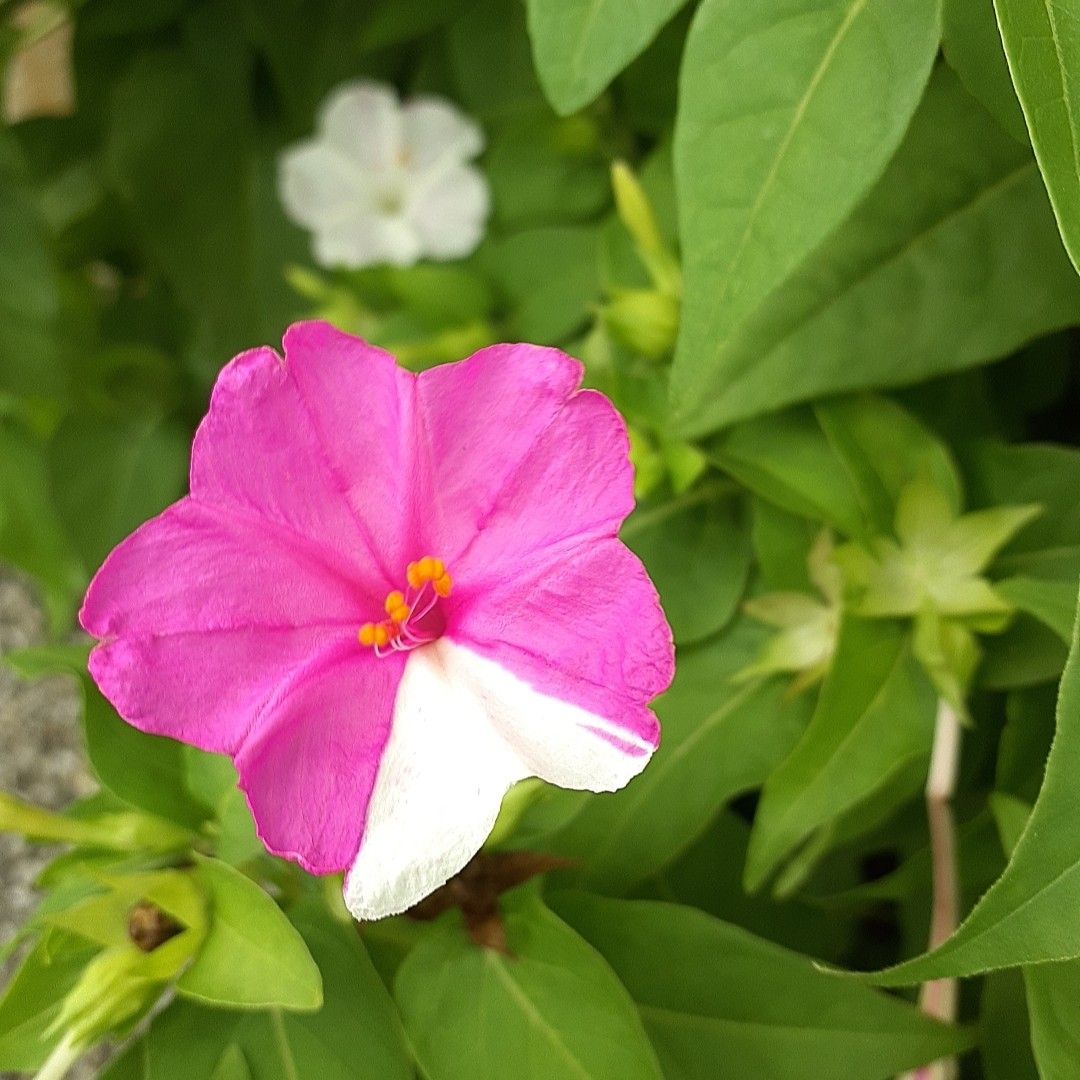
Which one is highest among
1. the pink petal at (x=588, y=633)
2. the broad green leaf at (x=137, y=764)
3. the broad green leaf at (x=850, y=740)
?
the pink petal at (x=588, y=633)

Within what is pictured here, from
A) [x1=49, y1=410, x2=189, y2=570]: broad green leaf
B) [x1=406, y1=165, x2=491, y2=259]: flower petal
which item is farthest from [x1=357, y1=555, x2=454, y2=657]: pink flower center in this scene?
[x1=49, y1=410, x2=189, y2=570]: broad green leaf

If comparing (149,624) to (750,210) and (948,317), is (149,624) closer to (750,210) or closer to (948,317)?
(750,210)

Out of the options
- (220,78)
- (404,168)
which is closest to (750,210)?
(404,168)

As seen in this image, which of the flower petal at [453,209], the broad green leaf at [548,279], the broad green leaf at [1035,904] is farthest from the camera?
the flower petal at [453,209]

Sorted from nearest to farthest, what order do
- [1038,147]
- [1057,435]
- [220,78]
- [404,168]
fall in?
[1038,147] → [1057,435] → [404,168] → [220,78]

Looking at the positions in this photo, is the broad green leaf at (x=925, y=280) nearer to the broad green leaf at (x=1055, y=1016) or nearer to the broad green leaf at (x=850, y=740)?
the broad green leaf at (x=850, y=740)

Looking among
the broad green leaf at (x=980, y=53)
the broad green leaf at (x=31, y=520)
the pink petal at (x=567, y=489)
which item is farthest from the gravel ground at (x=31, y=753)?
the broad green leaf at (x=980, y=53)

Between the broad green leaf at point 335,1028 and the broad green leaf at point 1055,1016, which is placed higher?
the broad green leaf at point 335,1028
